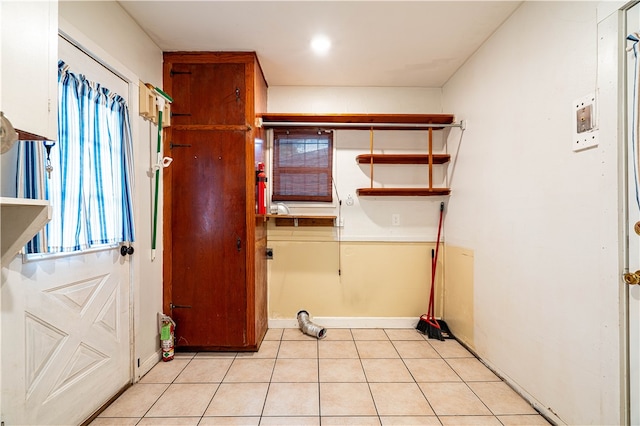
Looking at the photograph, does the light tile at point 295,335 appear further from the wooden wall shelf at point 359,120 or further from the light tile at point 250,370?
the wooden wall shelf at point 359,120

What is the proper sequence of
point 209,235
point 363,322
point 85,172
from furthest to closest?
point 363,322, point 209,235, point 85,172

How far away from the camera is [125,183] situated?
1846mm

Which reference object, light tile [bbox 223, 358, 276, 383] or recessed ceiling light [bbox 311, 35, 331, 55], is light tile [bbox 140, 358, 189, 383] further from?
recessed ceiling light [bbox 311, 35, 331, 55]

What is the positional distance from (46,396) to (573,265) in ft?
9.19

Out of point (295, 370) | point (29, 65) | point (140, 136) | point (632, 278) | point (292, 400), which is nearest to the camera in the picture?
point (29, 65)

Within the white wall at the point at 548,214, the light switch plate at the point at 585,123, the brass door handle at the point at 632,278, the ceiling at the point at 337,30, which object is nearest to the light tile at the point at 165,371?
the white wall at the point at 548,214

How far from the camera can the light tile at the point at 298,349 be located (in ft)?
7.93

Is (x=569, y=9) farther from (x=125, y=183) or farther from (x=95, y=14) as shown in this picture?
(x=125, y=183)

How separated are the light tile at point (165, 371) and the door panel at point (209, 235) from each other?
0.52ft

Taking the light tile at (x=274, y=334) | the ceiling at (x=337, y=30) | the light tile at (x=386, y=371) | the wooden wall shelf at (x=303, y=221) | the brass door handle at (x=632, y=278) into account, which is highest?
the ceiling at (x=337, y=30)

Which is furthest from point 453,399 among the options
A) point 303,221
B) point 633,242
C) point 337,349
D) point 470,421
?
point 303,221

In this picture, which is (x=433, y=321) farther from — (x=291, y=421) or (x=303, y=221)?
(x=291, y=421)

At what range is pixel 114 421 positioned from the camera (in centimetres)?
163

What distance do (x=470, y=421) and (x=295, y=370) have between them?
122 cm
